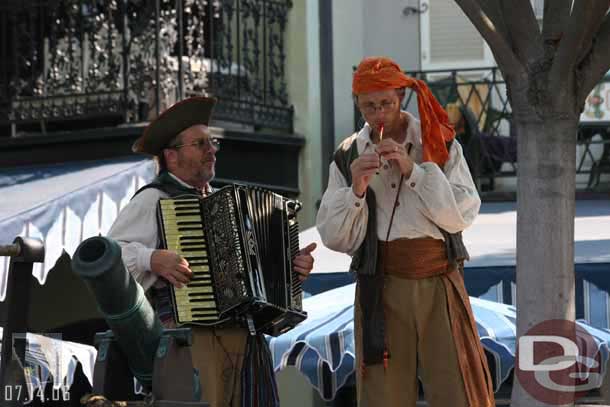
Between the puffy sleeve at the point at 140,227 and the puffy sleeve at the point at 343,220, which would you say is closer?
the puffy sleeve at the point at 343,220

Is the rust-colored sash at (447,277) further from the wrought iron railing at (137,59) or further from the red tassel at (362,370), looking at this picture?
the wrought iron railing at (137,59)

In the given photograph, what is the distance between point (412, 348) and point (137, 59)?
682 cm

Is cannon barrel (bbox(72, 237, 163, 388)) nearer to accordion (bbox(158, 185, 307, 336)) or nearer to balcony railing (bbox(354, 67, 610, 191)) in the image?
accordion (bbox(158, 185, 307, 336))

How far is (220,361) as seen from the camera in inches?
244

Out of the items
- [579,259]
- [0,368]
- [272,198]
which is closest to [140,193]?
[272,198]

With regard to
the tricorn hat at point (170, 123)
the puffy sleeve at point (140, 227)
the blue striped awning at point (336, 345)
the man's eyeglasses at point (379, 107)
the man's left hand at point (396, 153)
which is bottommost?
the blue striped awning at point (336, 345)

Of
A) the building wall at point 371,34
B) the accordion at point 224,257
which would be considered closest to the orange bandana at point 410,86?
the accordion at point 224,257

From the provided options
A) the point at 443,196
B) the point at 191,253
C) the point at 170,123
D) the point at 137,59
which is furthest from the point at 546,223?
the point at 137,59

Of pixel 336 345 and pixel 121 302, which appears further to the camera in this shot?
pixel 336 345

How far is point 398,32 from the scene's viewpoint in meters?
14.0

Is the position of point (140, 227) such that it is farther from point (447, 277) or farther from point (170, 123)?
point (447, 277)

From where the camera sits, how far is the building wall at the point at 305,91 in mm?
13242

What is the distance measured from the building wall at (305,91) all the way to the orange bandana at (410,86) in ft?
23.6

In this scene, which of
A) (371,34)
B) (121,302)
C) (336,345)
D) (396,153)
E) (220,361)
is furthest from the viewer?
(371,34)
